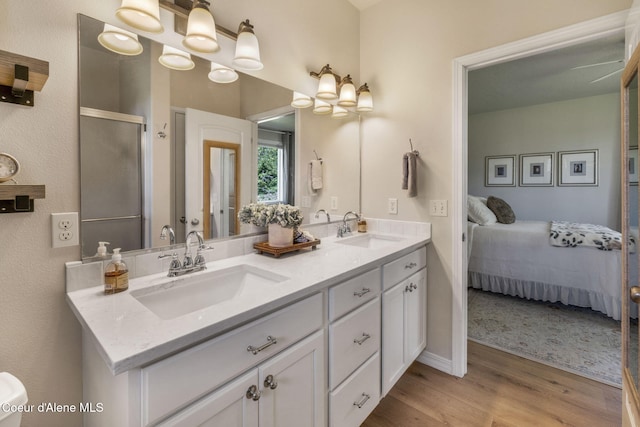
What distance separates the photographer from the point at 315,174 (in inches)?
86.4

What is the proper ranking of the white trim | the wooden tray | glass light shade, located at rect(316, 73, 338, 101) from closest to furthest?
1. the wooden tray
2. the white trim
3. glass light shade, located at rect(316, 73, 338, 101)

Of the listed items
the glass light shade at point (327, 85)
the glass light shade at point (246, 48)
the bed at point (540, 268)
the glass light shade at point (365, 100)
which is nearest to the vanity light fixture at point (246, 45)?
the glass light shade at point (246, 48)

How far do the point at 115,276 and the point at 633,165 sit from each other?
190 cm

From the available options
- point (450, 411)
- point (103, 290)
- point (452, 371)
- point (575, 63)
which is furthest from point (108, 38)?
point (575, 63)

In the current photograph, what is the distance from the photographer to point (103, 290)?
1.07 meters

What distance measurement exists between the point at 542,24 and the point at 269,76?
155cm

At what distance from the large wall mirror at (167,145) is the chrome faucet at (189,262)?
0.20 feet

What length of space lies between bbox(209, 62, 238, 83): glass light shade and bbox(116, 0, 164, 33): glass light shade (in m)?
0.30

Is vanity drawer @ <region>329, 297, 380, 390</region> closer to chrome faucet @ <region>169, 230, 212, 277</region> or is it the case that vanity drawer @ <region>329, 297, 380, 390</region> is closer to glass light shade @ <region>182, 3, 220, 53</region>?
chrome faucet @ <region>169, 230, 212, 277</region>

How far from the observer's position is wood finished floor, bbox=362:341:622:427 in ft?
5.46

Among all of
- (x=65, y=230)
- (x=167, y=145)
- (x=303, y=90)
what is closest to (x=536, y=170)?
(x=303, y=90)

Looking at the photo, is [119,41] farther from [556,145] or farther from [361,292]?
[556,145]

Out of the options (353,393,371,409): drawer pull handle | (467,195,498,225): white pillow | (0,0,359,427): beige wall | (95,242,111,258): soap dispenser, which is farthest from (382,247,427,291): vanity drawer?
(467,195,498,225): white pillow

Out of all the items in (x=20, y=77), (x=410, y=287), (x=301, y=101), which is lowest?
(x=410, y=287)
